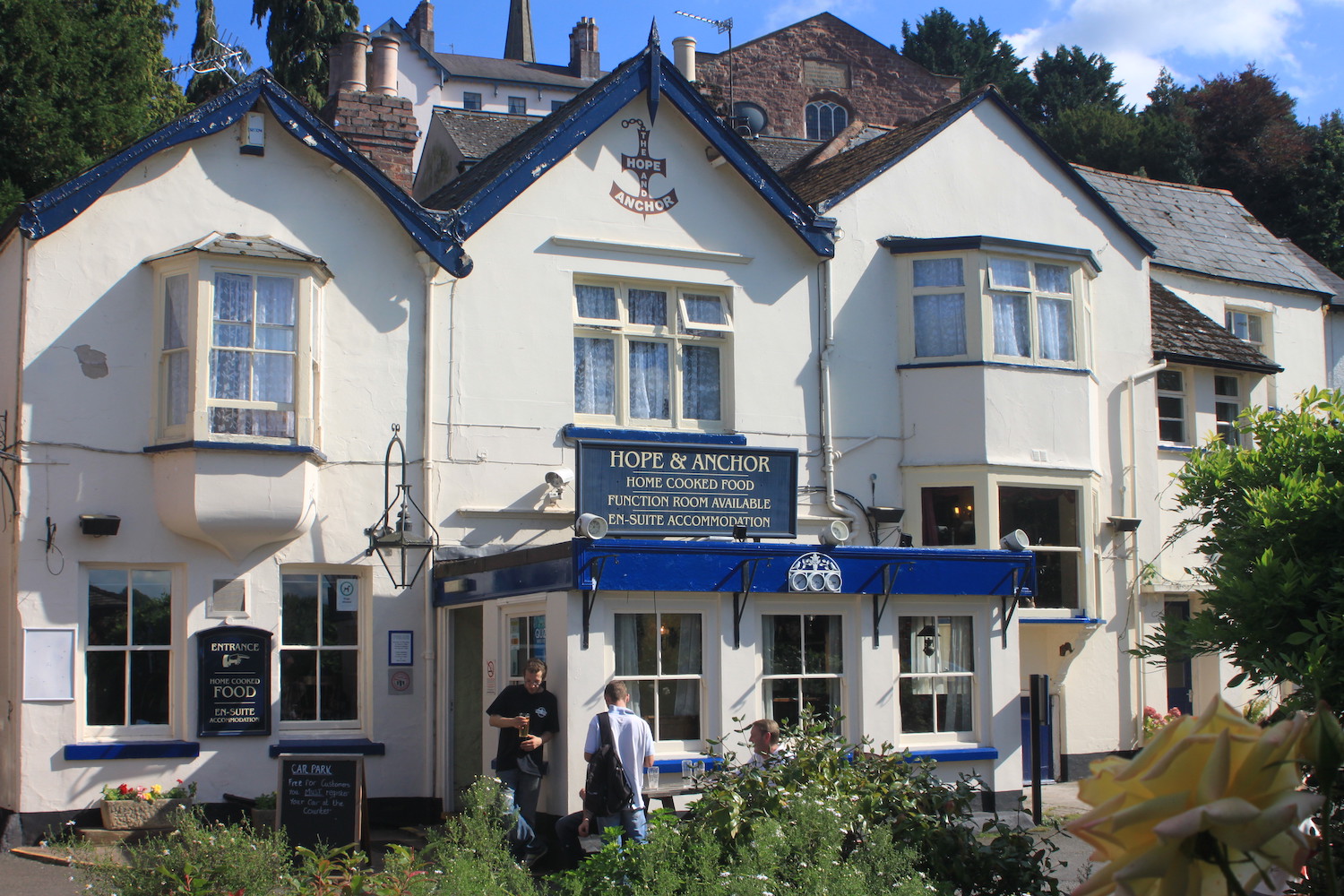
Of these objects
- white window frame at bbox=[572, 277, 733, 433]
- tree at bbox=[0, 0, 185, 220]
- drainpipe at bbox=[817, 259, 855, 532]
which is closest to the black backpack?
white window frame at bbox=[572, 277, 733, 433]

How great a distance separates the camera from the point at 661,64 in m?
16.0

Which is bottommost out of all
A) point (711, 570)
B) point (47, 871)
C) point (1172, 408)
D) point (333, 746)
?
point (47, 871)

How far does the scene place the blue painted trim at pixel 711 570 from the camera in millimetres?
12242

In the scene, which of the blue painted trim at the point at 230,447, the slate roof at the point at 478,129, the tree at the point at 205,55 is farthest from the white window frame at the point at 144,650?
the tree at the point at 205,55

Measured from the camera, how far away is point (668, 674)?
12938 millimetres

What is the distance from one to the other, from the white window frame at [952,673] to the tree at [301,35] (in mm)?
28601

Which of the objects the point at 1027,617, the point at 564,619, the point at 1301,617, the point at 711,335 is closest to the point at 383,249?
the point at 711,335

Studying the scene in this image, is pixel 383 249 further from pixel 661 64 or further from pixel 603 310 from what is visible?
pixel 661 64

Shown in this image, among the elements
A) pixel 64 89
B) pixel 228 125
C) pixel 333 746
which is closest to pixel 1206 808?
pixel 333 746

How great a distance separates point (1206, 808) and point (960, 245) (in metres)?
15.5

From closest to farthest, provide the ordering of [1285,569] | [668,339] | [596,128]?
[1285,569] < [596,128] < [668,339]

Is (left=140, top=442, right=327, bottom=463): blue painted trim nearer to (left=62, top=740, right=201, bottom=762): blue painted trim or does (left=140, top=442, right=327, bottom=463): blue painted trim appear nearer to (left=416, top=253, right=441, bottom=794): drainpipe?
(left=416, top=253, right=441, bottom=794): drainpipe

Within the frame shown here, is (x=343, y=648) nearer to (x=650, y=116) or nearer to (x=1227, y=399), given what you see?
(x=650, y=116)

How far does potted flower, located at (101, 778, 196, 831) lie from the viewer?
1255 cm
